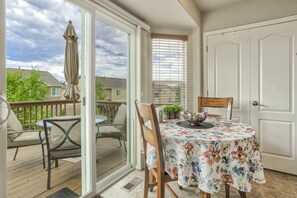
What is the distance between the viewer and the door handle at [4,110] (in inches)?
42.8

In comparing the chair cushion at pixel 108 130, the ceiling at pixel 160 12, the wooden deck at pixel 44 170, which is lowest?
the wooden deck at pixel 44 170

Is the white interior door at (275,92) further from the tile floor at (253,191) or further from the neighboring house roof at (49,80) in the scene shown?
the neighboring house roof at (49,80)

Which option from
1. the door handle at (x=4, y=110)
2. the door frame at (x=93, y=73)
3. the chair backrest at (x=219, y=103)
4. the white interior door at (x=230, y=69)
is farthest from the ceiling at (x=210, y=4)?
the door handle at (x=4, y=110)

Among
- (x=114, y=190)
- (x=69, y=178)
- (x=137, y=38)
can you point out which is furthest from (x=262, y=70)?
(x=69, y=178)

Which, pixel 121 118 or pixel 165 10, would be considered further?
pixel 121 118

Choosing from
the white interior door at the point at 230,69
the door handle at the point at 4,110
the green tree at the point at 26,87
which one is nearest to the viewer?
the door handle at the point at 4,110

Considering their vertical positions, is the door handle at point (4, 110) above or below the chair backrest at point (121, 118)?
above

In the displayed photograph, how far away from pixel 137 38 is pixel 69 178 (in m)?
2.09

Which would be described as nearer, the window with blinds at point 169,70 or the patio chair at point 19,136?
the patio chair at point 19,136

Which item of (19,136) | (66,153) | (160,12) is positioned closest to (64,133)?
(66,153)

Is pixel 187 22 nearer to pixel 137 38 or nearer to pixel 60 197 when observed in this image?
pixel 137 38

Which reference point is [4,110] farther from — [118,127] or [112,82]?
[118,127]

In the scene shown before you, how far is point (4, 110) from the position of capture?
3.72ft

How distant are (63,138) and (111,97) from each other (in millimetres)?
774
